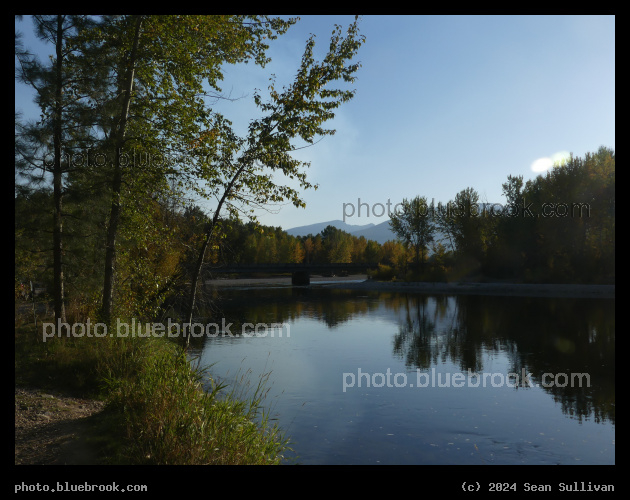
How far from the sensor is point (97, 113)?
12.1m

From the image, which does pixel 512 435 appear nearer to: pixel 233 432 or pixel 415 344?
pixel 233 432

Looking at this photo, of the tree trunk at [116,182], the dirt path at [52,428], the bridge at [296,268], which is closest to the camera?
the dirt path at [52,428]

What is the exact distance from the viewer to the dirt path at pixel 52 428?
6.06m

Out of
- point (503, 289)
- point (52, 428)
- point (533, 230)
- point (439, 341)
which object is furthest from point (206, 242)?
point (533, 230)

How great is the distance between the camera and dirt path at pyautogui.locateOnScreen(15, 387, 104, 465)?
606 centimetres

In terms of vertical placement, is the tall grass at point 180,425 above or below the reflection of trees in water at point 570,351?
above

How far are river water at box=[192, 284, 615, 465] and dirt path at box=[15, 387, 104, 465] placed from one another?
379 centimetres

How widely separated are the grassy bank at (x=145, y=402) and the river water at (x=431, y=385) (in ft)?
7.20

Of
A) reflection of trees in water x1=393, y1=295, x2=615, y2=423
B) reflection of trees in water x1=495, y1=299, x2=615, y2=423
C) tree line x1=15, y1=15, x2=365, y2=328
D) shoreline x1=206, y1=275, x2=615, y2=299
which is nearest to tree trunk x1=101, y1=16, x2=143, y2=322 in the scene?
tree line x1=15, y1=15, x2=365, y2=328

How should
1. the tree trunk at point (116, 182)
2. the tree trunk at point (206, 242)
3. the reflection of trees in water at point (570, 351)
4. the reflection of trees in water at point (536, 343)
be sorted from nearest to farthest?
the tree trunk at point (206, 242)
the tree trunk at point (116, 182)
the reflection of trees in water at point (570, 351)
the reflection of trees in water at point (536, 343)

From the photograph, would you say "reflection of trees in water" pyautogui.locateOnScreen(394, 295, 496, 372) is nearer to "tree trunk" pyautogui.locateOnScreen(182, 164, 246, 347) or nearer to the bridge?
"tree trunk" pyautogui.locateOnScreen(182, 164, 246, 347)

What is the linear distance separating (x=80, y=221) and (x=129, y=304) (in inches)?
109

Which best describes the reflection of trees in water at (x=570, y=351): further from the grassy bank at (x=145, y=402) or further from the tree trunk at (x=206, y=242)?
the tree trunk at (x=206, y=242)

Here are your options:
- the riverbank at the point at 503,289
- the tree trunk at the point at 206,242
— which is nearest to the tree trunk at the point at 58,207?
the tree trunk at the point at 206,242
